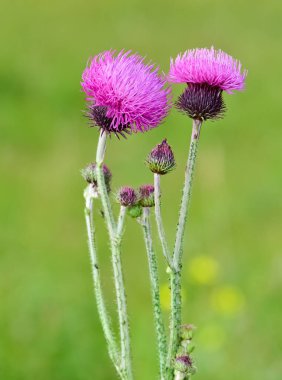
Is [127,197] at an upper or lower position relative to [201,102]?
lower

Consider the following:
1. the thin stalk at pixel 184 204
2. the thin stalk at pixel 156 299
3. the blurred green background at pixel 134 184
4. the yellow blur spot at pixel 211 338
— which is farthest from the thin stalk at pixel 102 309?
the yellow blur spot at pixel 211 338

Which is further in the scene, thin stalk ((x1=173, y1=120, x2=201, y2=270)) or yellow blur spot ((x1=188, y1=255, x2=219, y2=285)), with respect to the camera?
yellow blur spot ((x1=188, y1=255, x2=219, y2=285))

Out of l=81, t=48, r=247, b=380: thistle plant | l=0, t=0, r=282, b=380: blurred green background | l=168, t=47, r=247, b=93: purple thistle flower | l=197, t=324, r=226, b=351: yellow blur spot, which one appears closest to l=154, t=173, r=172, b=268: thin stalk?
l=81, t=48, r=247, b=380: thistle plant

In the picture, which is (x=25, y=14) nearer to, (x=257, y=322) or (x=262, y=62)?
(x=262, y=62)

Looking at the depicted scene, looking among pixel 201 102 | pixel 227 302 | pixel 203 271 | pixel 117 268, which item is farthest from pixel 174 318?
pixel 203 271

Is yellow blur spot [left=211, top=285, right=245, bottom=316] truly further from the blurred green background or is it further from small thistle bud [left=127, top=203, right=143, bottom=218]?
small thistle bud [left=127, top=203, right=143, bottom=218]

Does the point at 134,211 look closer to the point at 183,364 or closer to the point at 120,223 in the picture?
the point at 120,223
